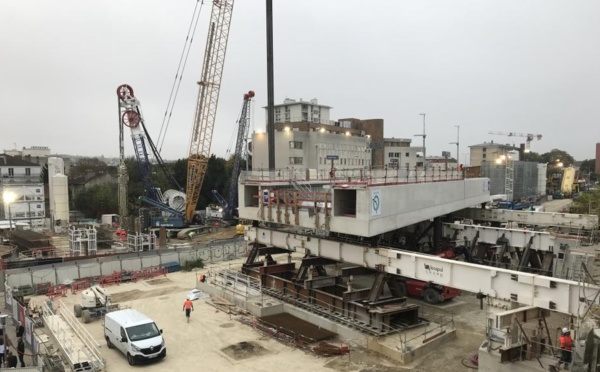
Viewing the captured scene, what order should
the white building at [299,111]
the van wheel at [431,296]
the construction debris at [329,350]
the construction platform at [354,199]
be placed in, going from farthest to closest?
1. the white building at [299,111]
2. the van wheel at [431,296]
3. the construction platform at [354,199]
4. the construction debris at [329,350]

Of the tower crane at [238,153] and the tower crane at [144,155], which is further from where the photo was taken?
the tower crane at [238,153]

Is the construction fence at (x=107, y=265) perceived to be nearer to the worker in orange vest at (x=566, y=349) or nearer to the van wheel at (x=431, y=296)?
the van wheel at (x=431, y=296)

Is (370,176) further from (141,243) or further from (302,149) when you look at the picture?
(302,149)

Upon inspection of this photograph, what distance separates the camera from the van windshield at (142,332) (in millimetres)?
16609

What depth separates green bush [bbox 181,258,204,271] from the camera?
33.4 m

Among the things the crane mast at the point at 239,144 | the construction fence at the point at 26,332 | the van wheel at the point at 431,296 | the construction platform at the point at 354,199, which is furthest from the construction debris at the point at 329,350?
the crane mast at the point at 239,144

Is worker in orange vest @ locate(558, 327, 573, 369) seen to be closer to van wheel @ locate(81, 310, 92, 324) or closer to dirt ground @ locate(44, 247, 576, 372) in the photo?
dirt ground @ locate(44, 247, 576, 372)

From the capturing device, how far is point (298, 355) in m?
17.1

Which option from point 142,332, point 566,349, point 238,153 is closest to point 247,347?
point 142,332

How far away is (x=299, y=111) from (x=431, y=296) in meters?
77.2

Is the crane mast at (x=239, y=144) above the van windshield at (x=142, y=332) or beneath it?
above

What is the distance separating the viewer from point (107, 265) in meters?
30.9

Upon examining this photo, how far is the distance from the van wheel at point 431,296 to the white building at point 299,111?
75.5m

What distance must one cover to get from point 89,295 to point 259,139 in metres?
58.4
